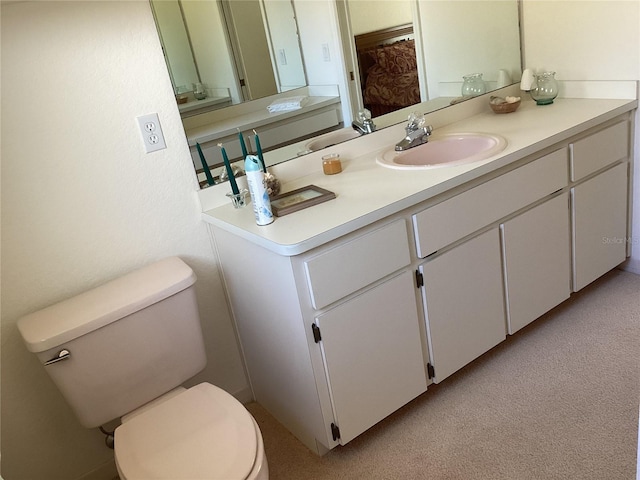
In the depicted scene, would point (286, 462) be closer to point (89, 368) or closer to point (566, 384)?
point (89, 368)

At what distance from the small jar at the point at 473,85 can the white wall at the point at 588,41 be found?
0.84ft

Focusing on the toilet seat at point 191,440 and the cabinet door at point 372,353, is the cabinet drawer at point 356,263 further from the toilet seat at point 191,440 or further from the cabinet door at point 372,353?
the toilet seat at point 191,440

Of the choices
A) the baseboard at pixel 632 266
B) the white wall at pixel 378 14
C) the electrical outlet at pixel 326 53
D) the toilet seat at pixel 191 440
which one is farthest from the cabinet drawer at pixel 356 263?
the baseboard at pixel 632 266

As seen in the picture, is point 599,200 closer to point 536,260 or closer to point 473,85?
point 536,260

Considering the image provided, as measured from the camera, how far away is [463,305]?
196 cm

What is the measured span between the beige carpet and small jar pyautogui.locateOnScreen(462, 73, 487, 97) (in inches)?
43.7

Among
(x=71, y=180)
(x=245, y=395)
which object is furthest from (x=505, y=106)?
(x=71, y=180)

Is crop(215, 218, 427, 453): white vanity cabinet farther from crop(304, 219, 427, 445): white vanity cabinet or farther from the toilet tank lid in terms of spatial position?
the toilet tank lid

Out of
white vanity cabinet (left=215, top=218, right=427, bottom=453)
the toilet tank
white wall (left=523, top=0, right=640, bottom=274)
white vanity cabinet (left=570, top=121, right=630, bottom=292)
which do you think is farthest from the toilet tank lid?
white wall (left=523, top=0, right=640, bottom=274)

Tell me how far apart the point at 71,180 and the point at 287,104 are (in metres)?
0.81

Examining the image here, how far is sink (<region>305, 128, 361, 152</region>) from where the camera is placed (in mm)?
2145

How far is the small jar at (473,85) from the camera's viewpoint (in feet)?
8.51

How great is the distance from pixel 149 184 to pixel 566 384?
1612 millimetres

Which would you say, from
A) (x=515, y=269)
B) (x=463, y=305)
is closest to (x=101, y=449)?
(x=463, y=305)
